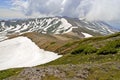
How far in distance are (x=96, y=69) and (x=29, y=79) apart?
7.41 metres

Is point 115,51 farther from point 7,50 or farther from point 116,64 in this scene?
point 7,50

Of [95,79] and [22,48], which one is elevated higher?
[95,79]

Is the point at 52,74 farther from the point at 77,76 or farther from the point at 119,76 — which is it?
the point at 119,76

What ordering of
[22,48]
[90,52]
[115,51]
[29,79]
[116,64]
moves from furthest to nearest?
[22,48] < [90,52] < [115,51] < [116,64] < [29,79]

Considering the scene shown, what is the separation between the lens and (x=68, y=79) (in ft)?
93.6

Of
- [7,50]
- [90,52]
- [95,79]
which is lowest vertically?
[7,50]

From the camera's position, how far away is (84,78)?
96.1ft

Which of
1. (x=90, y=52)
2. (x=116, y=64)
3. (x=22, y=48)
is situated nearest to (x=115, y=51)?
(x=90, y=52)

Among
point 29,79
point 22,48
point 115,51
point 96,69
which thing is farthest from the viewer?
point 22,48

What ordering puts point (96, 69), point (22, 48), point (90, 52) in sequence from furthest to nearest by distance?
1. point (22, 48)
2. point (90, 52)
3. point (96, 69)

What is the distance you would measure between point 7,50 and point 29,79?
129720mm

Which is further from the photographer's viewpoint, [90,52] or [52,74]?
[90,52]

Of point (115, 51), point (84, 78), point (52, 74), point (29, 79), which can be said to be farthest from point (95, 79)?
point (115, 51)

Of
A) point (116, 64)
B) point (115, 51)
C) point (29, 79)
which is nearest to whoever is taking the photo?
point (29, 79)
